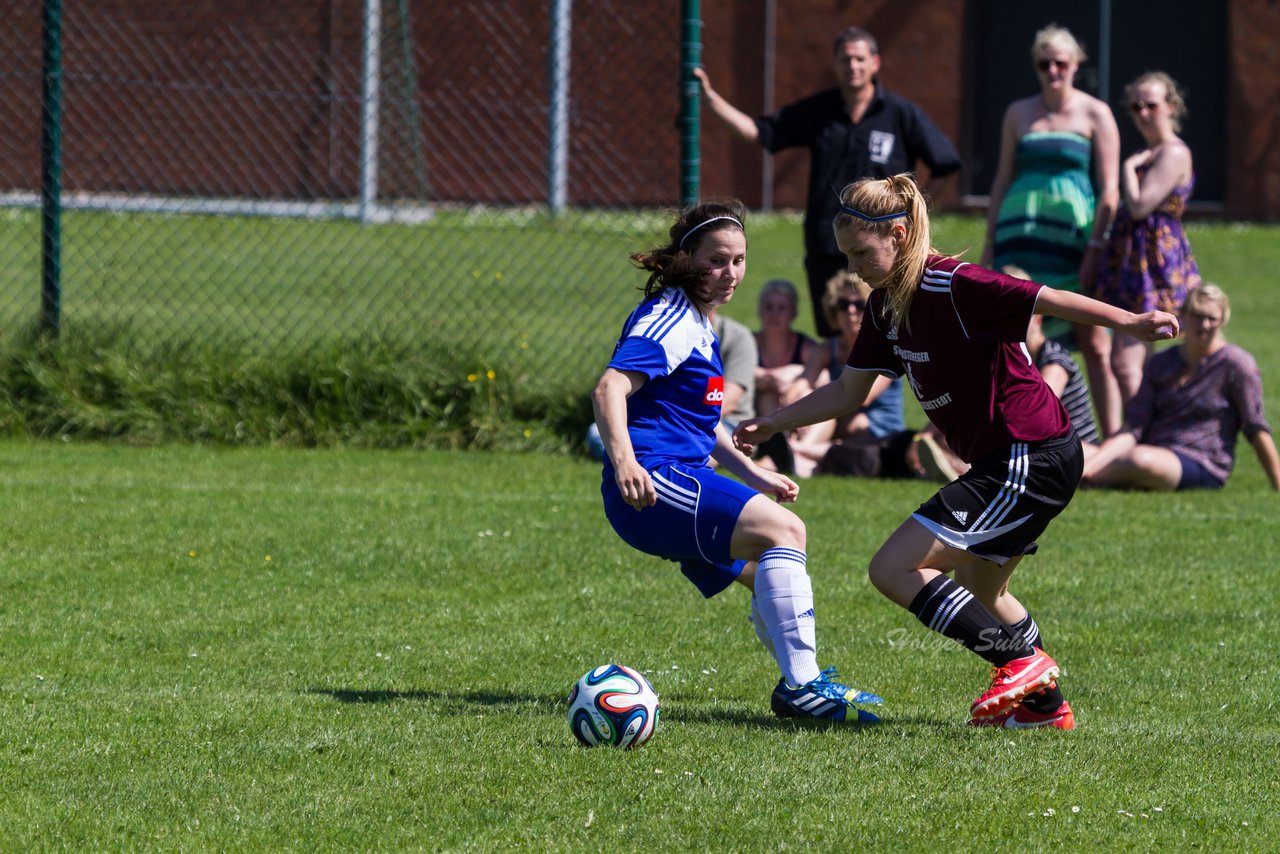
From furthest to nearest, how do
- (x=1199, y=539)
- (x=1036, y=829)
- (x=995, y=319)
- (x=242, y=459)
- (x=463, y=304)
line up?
(x=463, y=304)
(x=242, y=459)
(x=1199, y=539)
(x=995, y=319)
(x=1036, y=829)

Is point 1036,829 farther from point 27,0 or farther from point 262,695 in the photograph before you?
point 27,0

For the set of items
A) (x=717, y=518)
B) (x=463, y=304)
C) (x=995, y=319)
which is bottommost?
(x=463, y=304)

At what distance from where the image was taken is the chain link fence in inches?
601

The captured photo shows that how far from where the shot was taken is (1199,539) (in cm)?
714

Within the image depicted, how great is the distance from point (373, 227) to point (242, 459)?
9.35 metres

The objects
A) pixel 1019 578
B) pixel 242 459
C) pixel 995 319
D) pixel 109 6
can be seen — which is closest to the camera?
pixel 995 319

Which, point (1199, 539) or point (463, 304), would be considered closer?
point (1199, 539)

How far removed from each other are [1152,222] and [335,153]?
10.7 m

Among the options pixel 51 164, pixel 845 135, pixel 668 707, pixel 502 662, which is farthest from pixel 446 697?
pixel 51 164

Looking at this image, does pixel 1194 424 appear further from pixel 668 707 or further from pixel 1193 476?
pixel 668 707

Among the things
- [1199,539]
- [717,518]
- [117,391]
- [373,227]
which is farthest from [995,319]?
[373,227]

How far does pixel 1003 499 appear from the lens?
4.48 meters

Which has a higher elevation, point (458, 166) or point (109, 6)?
point (109, 6)

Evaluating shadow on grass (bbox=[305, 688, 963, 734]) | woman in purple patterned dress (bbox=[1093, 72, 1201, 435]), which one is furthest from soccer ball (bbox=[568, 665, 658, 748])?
woman in purple patterned dress (bbox=[1093, 72, 1201, 435])
